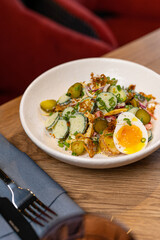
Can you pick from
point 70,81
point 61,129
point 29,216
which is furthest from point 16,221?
point 70,81

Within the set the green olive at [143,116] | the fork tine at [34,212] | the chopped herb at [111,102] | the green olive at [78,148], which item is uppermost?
the chopped herb at [111,102]

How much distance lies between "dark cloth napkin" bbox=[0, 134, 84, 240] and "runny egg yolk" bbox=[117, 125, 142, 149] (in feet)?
0.87

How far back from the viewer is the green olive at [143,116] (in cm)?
108

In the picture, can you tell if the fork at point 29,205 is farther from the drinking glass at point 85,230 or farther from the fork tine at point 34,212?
the drinking glass at point 85,230

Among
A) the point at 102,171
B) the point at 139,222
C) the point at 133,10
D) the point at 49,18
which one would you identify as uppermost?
the point at 49,18

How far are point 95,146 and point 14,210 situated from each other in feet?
1.17

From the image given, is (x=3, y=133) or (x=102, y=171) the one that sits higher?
(x=3, y=133)

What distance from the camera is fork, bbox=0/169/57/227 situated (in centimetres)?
80

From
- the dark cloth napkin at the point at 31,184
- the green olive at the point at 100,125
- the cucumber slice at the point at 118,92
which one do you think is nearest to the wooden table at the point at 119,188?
the dark cloth napkin at the point at 31,184

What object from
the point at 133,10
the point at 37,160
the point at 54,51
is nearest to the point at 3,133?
the point at 37,160

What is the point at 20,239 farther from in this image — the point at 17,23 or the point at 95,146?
the point at 17,23

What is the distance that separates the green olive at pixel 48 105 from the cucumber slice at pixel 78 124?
17 cm

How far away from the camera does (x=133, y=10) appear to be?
3176 millimetres

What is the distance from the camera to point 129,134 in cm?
102
